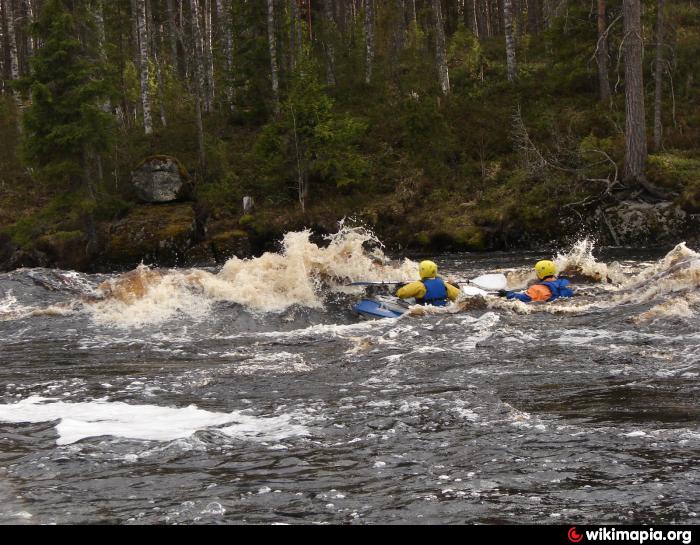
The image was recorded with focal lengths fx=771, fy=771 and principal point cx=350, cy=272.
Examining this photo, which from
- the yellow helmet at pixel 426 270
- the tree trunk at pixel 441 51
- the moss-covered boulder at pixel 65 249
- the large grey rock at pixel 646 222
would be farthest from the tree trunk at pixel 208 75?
the yellow helmet at pixel 426 270

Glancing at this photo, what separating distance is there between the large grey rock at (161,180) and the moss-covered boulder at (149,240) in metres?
1.17

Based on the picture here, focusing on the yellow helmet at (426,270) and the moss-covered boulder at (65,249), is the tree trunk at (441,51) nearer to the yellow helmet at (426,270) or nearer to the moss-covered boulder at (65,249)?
the moss-covered boulder at (65,249)

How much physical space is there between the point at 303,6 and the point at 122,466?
36513 mm

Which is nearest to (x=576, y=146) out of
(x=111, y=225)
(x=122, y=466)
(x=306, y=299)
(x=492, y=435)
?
(x=306, y=299)

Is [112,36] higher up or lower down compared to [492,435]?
higher up

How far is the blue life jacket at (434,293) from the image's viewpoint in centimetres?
1196

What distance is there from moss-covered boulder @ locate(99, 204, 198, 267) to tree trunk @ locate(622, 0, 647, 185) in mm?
12490

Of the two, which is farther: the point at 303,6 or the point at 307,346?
the point at 303,6

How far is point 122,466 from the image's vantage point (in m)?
5.54

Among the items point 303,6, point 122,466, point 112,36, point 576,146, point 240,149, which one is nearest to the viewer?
point 122,466

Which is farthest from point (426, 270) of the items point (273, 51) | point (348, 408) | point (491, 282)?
point (273, 51)

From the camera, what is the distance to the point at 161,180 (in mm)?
24656

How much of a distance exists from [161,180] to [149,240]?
107 inches
